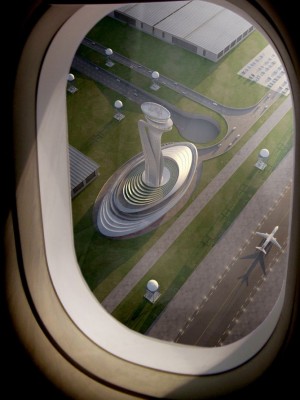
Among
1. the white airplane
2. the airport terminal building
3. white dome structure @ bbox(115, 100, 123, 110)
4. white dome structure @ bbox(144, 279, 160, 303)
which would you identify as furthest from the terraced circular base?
the airport terminal building

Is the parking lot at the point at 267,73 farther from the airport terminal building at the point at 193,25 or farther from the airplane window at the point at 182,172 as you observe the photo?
the airport terminal building at the point at 193,25

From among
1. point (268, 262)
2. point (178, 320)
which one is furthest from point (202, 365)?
point (268, 262)

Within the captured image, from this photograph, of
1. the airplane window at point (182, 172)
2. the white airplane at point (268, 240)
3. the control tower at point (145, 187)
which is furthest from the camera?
the control tower at point (145, 187)

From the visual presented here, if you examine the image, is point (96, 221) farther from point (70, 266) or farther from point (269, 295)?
point (70, 266)

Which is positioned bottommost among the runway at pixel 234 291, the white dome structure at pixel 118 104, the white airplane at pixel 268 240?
the runway at pixel 234 291

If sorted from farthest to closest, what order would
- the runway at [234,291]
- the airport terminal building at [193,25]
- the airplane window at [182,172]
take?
the airport terminal building at [193,25] → the airplane window at [182,172] → the runway at [234,291]

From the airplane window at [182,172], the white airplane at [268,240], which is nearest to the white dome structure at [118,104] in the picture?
the airplane window at [182,172]

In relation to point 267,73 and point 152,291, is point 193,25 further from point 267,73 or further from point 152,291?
point 152,291
